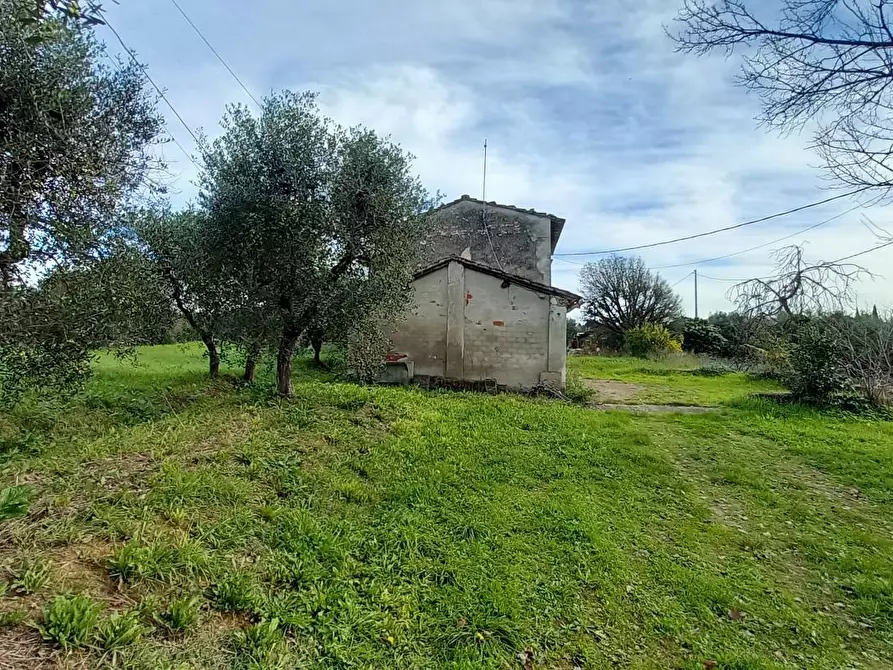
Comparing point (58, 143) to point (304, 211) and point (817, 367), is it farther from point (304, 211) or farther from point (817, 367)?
point (817, 367)

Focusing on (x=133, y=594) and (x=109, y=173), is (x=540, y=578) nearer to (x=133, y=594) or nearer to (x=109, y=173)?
(x=133, y=594)

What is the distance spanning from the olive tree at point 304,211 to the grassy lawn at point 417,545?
1.83 m

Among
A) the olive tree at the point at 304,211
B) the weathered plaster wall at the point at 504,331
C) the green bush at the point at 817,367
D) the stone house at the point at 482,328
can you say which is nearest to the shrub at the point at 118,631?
the olive tree at the point at 304,211

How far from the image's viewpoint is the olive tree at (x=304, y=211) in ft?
23.1

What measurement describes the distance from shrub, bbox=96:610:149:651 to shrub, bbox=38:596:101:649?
5 cm

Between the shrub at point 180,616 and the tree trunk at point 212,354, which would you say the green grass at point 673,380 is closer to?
the tree trunk at point 212,354

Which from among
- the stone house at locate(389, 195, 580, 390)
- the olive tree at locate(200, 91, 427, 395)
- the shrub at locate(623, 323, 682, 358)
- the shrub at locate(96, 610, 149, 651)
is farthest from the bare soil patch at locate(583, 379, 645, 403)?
the shrub at locate(96, 610, 149, 651)

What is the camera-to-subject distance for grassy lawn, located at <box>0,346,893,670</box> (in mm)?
2914

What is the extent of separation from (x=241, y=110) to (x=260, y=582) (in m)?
6.82

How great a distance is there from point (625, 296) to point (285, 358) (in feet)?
98.6

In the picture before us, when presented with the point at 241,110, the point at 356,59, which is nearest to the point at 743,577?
the point at 241,110

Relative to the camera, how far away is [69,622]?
2.37m

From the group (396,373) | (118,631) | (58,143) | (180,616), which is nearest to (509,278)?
(396,373)

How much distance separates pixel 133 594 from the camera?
2.79 m
